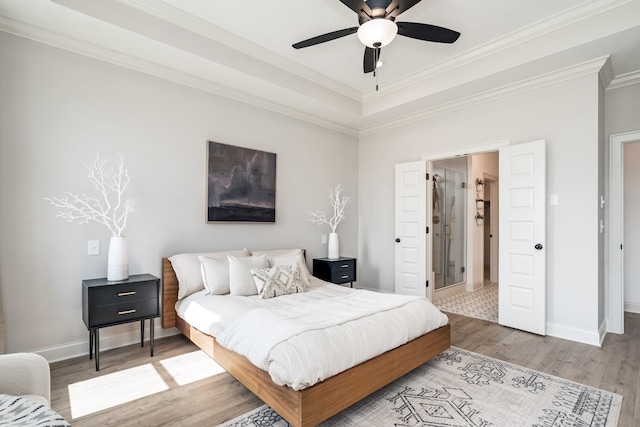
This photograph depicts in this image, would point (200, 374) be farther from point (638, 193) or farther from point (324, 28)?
point (638, 193)

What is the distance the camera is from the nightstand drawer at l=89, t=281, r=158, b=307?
2.64 meters

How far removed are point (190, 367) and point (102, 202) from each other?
5.66 feet

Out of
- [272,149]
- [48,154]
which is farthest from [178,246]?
[272,149]

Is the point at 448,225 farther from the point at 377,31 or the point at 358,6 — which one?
the point at 358,6

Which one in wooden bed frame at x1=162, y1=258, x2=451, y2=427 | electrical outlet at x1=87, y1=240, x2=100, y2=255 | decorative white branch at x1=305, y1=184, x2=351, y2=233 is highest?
decorative white branch at x1=305, y1=184, x2=351, y2=233

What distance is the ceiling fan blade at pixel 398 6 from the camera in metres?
2.17

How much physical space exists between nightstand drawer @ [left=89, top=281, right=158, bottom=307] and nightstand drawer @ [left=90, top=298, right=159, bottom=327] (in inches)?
1.3

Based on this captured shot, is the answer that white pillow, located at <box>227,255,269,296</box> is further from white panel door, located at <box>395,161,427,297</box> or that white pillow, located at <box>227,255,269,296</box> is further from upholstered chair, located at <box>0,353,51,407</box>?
white panel door, located at <box>395,161,427,297</box>

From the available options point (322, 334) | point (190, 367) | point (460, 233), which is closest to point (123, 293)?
point (190, 367)

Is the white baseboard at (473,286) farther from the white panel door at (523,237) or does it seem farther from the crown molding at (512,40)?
the crown molding at (512,40)

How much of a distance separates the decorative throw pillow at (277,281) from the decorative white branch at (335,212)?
158cm

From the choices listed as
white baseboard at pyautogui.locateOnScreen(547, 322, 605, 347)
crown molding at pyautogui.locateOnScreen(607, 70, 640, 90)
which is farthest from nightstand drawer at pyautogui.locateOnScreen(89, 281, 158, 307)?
crown molding at pyautogui.locateOnScreen(607, 70, 640, 90)

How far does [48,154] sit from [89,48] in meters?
1.03

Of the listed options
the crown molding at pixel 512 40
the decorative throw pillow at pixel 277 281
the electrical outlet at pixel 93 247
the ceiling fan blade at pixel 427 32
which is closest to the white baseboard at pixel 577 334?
the decorative throw pillow at pixel 277 281
